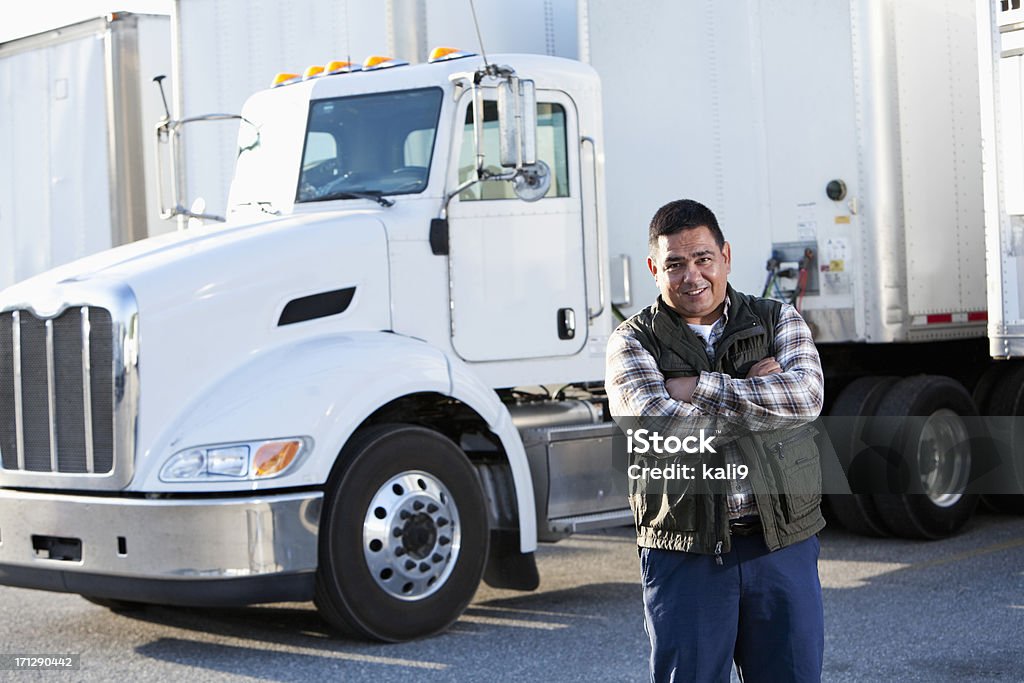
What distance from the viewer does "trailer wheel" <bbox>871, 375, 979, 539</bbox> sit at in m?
9.50

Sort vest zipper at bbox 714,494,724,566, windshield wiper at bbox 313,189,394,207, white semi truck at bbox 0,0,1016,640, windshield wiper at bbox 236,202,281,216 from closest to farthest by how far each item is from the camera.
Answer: vest zipper at bbox 714,494,724,566 → white semi truck at bbox 0,0,1016,640 → windshield wiper at bbox 313,189,394,207 → windshield wiper at bbox 236,202,281,216

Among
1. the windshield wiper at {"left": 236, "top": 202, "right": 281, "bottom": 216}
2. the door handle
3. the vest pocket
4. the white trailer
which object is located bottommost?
the vest pocket

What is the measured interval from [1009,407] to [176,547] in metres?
6.24

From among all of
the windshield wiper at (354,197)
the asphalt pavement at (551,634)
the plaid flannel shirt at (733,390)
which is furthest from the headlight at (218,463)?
the plaid flannel shirt at (733,390)

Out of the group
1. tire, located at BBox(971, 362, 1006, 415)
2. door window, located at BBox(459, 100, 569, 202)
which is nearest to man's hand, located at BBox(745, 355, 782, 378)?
door window, located at BBox(459, 100, 569, 202)

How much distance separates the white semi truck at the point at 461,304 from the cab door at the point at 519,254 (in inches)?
0.6

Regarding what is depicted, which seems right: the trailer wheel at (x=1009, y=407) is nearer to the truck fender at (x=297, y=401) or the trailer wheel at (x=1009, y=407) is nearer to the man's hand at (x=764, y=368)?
the truck fender at (x=297, y=401)

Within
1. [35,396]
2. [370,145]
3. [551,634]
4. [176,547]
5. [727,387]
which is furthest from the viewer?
[370,145]

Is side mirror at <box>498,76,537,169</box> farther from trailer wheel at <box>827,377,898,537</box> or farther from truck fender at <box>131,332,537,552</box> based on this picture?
trailer wheel at <box>827,377,898,537</box>

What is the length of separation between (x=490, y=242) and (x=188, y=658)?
2.63m

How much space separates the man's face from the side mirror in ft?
11.2

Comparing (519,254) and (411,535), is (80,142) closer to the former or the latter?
(519,254)

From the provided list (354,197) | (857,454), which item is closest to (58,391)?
(354,197)

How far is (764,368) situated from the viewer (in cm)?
370
